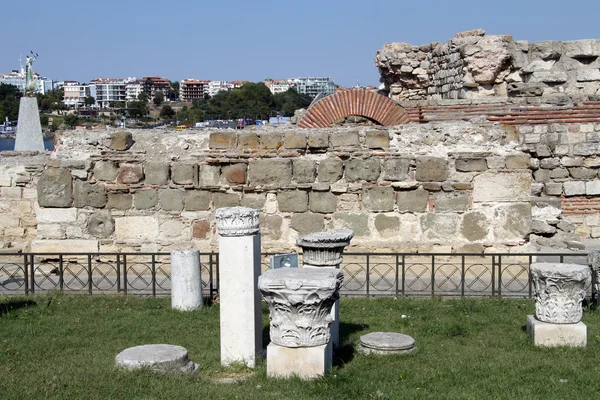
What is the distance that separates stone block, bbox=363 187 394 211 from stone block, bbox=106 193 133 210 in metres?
3.28

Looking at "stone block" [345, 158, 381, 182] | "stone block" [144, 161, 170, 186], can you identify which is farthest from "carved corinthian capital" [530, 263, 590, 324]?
"stone block" [144, 161, 170, 186]

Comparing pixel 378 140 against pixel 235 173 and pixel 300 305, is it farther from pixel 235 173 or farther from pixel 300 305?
pixel 300 305

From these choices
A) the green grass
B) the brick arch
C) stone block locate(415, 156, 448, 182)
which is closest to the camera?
the green grass

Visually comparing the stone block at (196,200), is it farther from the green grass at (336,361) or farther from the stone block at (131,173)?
the green grass at (336,361)

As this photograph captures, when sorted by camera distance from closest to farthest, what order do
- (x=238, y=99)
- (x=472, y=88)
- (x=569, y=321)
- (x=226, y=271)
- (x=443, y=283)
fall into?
(x=226, y=271) → (x=569, y=321) → (x=443, y=283) → (x=472, y=88) → (x=238, y=99)

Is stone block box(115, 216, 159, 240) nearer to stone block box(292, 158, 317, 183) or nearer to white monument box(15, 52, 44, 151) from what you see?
stone block box(292, 158, 317, 183)

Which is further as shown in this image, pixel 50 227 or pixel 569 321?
pixel 50 227

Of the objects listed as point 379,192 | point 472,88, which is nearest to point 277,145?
point 379,192

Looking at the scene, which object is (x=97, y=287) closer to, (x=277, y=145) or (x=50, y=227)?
(x=50, y=227)

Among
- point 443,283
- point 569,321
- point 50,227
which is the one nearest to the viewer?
point 569,321

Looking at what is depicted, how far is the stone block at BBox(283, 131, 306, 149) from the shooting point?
10.4 meters

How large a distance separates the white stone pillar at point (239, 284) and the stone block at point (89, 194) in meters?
4.73

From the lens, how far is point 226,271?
20.9 ft

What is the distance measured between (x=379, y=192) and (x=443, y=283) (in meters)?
1.49
